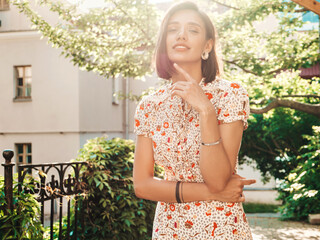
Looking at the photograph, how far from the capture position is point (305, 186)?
8.40 m

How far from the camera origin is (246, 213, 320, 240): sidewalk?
757cm

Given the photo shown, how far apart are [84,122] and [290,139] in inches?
321

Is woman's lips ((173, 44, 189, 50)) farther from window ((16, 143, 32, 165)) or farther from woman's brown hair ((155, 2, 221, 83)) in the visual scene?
window ((16, 143, 32, 165))

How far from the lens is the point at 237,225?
1.80 m

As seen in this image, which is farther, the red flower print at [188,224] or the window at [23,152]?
the window at [23,152]

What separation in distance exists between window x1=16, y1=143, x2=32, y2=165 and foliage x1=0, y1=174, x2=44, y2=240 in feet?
42.4

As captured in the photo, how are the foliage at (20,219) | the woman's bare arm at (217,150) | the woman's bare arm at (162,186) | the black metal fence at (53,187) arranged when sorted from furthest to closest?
1. the black metal fence at (53,187)
2. the foliage at (20,219)
3. the woman's bare arm at (162,186)
4. the woman's bare arm at (217,150)

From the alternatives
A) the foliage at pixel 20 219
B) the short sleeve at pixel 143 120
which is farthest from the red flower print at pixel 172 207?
the foliage at pixel 20 219

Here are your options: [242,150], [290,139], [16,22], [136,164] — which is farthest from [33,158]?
[136,164]

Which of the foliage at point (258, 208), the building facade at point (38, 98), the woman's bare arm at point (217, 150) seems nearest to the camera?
the woman's bare arm at point (217, 150)

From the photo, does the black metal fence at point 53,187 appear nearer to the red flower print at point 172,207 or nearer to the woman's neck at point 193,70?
the red flower print at point 172,207

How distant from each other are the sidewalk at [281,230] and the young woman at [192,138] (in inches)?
243

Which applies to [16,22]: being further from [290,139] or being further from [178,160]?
[178,160]

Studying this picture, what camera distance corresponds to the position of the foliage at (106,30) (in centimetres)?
772
